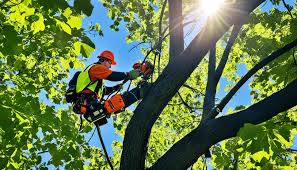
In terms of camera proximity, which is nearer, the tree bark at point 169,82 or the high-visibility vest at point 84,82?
the tree bark at point 169,82

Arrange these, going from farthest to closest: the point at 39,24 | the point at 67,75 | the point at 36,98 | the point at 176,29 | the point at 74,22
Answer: the point at 67,75, the point at 36,98, the point at 176,29, the point at 39,24, the point at 74,22

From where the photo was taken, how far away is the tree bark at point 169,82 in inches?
168

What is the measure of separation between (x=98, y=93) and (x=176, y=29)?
3.05 m

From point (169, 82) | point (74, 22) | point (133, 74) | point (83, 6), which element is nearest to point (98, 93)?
point (133, 74)

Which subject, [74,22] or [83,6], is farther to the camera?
[74,22]

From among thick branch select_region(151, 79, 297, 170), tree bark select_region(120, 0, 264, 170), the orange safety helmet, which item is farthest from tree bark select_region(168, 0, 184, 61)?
the orange safety helmet

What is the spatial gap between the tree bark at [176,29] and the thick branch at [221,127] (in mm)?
1010

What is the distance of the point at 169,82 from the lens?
4348 mm

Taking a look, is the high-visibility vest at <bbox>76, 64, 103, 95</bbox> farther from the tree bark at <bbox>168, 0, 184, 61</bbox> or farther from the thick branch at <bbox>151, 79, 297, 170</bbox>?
the thick branch at <bbox>151, 79, 297, 170</bbox>

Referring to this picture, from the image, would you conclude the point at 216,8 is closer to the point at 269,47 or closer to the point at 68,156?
the point at 68,156

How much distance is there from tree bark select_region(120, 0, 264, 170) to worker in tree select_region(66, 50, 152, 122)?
2.80 meters

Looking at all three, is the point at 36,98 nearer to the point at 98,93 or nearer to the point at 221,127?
the point at 98,93

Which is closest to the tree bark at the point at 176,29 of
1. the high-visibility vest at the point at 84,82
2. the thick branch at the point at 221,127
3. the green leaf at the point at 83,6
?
the thick branch at the point at 221,127

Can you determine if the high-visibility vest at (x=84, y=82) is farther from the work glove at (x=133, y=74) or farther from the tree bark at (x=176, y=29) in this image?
the tree bark at (x=176, y=29)
